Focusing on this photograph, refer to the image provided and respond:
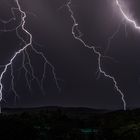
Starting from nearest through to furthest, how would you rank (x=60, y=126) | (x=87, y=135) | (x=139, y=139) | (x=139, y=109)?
(x=139, y=139), (x=87, y=135), (x=60, y=126), (x=139, y=109)

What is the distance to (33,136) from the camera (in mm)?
23422

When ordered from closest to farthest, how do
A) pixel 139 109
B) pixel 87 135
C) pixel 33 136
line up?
pixel 33 136 < pixel 87 135 < pixel 139 109

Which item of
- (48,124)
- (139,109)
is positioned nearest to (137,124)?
(48,124)

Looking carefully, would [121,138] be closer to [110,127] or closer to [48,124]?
[110,127]

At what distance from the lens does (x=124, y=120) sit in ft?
92.8

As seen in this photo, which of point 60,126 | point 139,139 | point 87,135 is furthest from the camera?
point 60,126

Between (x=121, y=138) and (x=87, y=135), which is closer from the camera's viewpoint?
(x=121, y=138)

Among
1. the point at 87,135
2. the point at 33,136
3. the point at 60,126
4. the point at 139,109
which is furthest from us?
the point at 139,109

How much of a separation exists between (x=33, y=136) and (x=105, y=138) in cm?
305

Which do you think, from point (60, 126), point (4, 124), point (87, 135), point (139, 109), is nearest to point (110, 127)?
point (87, 135)

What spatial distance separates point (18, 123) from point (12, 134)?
2.05 m

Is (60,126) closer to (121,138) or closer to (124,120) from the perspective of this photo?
(124,120)

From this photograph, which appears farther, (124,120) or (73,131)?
(124,120)

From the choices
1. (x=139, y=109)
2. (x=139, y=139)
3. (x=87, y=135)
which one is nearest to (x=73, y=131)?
(x=87, y=135)
